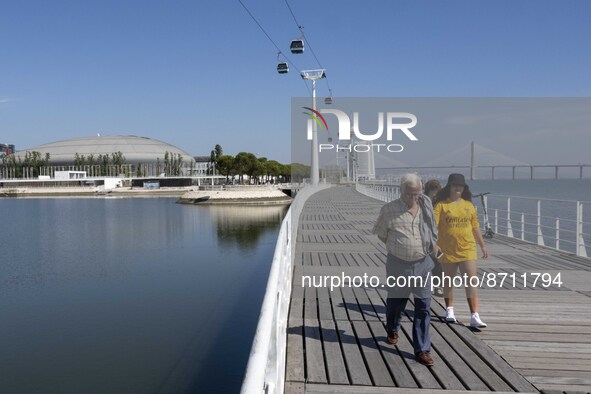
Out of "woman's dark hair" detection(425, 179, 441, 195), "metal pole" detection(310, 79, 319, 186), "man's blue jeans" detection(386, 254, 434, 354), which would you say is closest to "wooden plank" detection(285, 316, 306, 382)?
"man's blue jeans" detection(386, 254, 434, 354)

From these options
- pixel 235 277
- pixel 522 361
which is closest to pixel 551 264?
pixel 522 361

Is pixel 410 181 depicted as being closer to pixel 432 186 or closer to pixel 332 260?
pixel 432 186

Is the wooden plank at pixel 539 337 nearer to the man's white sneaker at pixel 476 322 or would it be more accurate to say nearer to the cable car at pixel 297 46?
the man's white sneaker at pixel 476 322

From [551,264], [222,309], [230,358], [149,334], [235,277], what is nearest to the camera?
[551,264]

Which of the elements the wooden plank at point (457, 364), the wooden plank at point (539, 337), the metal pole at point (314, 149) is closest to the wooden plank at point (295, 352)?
the wooden plank at point (457, 364)

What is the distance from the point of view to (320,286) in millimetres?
7691

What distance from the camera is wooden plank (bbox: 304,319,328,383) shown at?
4.28 meters

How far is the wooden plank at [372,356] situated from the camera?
419cm

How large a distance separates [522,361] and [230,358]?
870 cm

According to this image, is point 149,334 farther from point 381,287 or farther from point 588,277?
point 588,277

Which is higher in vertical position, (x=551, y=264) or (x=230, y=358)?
(x=551, y=264)

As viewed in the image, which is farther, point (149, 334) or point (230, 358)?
point (149, 334)

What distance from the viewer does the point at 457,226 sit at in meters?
5.23

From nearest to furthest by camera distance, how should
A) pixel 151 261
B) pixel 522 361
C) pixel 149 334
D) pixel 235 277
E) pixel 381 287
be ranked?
pixel 522 361 → pixel 381 287 → pixel 149 334 → pixel 235 277 → pixel 151 261
